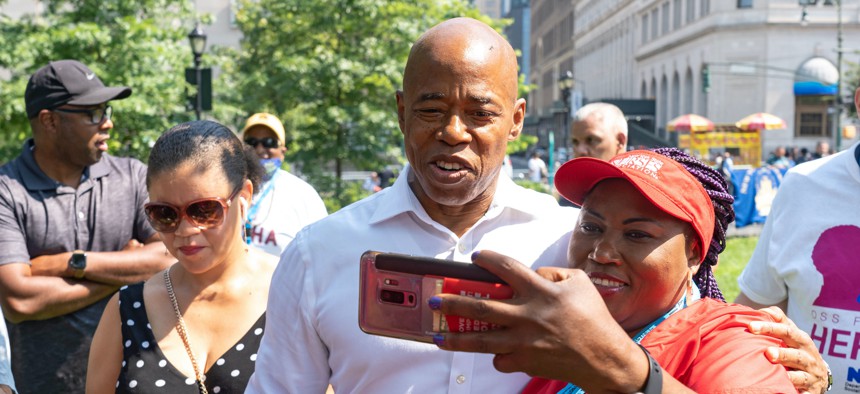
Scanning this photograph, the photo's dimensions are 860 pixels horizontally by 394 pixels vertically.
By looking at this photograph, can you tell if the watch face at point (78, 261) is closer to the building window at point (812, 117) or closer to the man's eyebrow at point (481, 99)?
the man's eyebrow at point (481, 99)

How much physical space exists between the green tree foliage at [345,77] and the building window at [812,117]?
4301 cm

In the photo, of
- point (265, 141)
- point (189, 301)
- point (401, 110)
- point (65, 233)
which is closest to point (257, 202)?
point (265, 141)

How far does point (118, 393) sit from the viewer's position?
3059 millimetres

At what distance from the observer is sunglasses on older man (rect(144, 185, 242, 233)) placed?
10.3ft

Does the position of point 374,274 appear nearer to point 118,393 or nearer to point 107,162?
point 118,393

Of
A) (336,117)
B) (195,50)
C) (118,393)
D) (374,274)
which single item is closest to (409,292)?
(374,274)

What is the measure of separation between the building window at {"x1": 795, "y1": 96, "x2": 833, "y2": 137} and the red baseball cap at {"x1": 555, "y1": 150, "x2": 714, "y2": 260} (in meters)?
56.6

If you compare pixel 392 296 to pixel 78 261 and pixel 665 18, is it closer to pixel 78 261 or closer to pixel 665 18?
pixel 78 261

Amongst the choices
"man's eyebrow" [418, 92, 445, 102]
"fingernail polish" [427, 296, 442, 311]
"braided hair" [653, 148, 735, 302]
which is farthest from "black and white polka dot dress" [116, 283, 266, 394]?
"fingernail polish" [427, 296, 442, 311]

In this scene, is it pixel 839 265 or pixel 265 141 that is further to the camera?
pixel 265 141

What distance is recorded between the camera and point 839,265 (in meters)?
3.53

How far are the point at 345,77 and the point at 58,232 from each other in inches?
466

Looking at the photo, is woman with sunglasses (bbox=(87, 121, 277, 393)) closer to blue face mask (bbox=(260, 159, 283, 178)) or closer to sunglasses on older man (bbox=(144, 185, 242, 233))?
sunglasses on older man (bbox=(144, 185, 242, 233))

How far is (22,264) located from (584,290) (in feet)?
11.6
